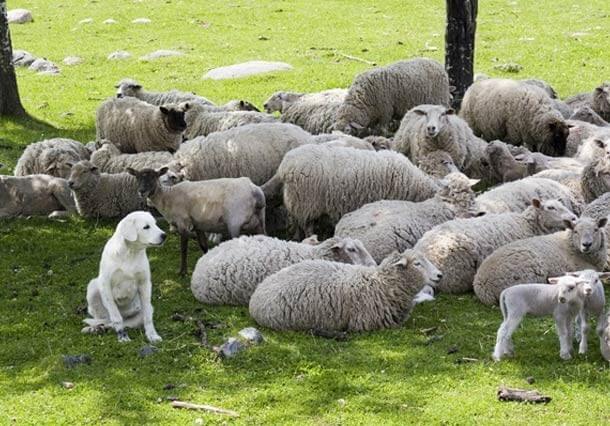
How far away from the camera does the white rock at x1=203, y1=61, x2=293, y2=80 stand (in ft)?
78.9

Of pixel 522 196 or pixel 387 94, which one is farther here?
pixel 387 94

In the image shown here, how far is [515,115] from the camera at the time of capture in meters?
16.8

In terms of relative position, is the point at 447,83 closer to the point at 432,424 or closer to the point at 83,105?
the point at 83,105

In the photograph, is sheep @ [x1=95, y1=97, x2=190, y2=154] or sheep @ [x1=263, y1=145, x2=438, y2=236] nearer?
sheep @ [x1=263, y1=145, x2=438, y2=236]

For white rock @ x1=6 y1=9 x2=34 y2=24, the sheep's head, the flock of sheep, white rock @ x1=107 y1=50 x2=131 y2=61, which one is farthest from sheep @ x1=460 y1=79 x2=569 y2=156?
white rock @ x1=6 y1=9 x2=34 y2=24

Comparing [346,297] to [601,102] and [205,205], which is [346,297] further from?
[601,102]

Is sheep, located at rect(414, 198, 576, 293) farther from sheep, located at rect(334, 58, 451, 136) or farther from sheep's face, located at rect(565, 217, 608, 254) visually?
sheep, located at rect(334, 58, 451, 136)

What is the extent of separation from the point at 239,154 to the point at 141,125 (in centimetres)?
300

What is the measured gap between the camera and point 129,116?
54.0 ft

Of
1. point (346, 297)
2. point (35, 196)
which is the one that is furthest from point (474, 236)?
point (35, 196)

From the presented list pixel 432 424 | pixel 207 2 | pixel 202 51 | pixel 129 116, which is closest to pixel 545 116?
pixel 129 116

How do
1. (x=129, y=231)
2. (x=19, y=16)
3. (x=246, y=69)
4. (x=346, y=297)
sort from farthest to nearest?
(x=19, y=16), (x=246, y=69), (x=346, y=297), (x=129, y=231)

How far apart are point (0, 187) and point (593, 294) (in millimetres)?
8596

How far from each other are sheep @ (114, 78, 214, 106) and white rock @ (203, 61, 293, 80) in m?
5.15
